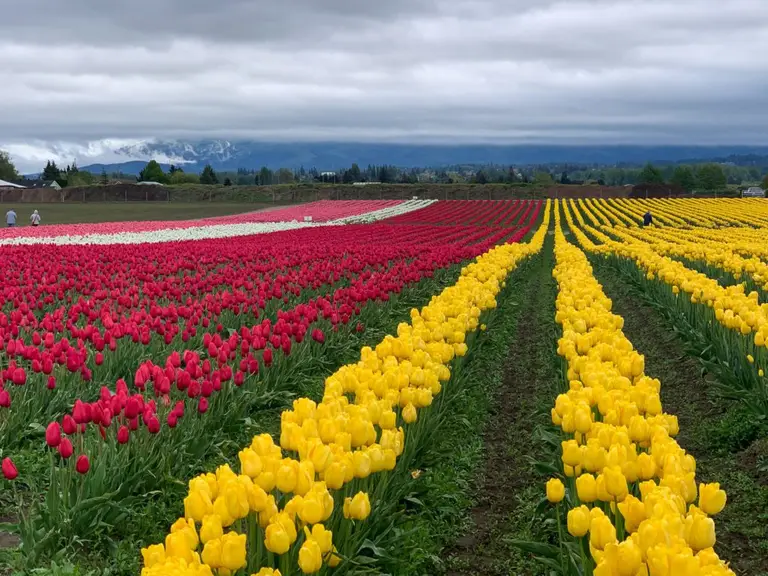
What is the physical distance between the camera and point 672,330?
1405 centimetres

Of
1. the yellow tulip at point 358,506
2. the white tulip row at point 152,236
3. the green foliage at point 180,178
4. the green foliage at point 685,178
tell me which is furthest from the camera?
the green foliage at point 685,178

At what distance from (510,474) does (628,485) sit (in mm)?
2760

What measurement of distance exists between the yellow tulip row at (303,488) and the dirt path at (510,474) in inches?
38.9

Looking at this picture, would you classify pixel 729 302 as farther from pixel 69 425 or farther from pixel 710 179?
pixel 710 179

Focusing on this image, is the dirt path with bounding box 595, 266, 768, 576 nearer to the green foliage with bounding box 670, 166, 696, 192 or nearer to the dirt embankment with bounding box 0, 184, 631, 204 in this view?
the dirt embankment with bounding box 0, 184, 631, 204

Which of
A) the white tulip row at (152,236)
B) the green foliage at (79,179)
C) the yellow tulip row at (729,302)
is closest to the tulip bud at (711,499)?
the yellow tulip row at (729,302)

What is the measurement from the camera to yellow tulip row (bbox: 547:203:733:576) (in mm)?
3008

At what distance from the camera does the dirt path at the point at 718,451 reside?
5844 millimetres

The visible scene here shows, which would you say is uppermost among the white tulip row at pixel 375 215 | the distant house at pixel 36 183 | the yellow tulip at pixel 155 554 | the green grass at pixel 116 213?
the distant house at pixel 36 183

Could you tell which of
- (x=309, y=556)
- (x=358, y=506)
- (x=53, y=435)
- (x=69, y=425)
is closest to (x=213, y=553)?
(x=309, y=556)

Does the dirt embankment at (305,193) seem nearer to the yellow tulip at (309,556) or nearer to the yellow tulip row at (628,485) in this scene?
the yellow tulip row at (628,485)

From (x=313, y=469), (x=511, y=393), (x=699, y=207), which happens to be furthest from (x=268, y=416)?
(x=699, y=207)

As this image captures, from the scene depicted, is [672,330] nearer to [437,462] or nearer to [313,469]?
[437,462]

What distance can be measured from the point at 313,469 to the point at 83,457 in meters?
2.07
